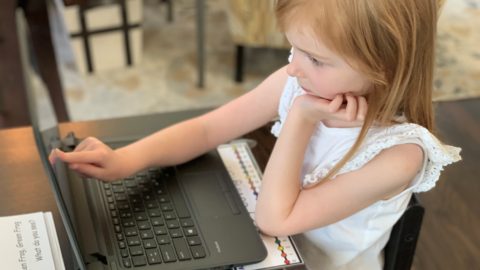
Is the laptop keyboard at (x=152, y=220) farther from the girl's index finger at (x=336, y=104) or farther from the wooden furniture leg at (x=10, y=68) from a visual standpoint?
the wooden furniture leg at (x=10, y=68)

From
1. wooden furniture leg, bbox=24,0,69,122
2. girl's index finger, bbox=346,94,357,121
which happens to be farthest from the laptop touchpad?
wooden furniture leg, bbox=24,0,69,122

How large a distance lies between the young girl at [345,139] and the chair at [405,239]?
0.01 m

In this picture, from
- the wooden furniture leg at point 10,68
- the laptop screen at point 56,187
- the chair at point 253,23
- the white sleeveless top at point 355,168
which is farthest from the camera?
the chair at point 253,23

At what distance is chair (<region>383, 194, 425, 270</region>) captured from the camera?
87 centimetres

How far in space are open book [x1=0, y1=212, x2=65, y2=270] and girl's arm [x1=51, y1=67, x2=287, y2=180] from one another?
0.30 ft

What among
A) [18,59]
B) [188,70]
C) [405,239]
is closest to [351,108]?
[405,239]

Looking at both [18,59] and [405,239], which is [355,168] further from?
[18,59]

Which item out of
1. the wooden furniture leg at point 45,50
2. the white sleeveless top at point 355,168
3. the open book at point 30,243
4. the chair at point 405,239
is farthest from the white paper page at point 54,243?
the wooden furniture leg at point 45,50

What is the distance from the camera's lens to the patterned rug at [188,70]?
6.72ft

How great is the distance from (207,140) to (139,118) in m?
0.18

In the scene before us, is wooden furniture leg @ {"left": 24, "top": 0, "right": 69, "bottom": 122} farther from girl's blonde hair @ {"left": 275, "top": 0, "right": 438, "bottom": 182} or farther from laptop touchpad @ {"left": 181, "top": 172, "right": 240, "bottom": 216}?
girl's blonde hair @ {"left": 275, "top": 0, "right": 438, "bottom": 182}

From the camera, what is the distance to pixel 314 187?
2.81 feet

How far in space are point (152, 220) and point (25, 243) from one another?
17 cm

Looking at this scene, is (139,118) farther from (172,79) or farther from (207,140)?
(172,79)
